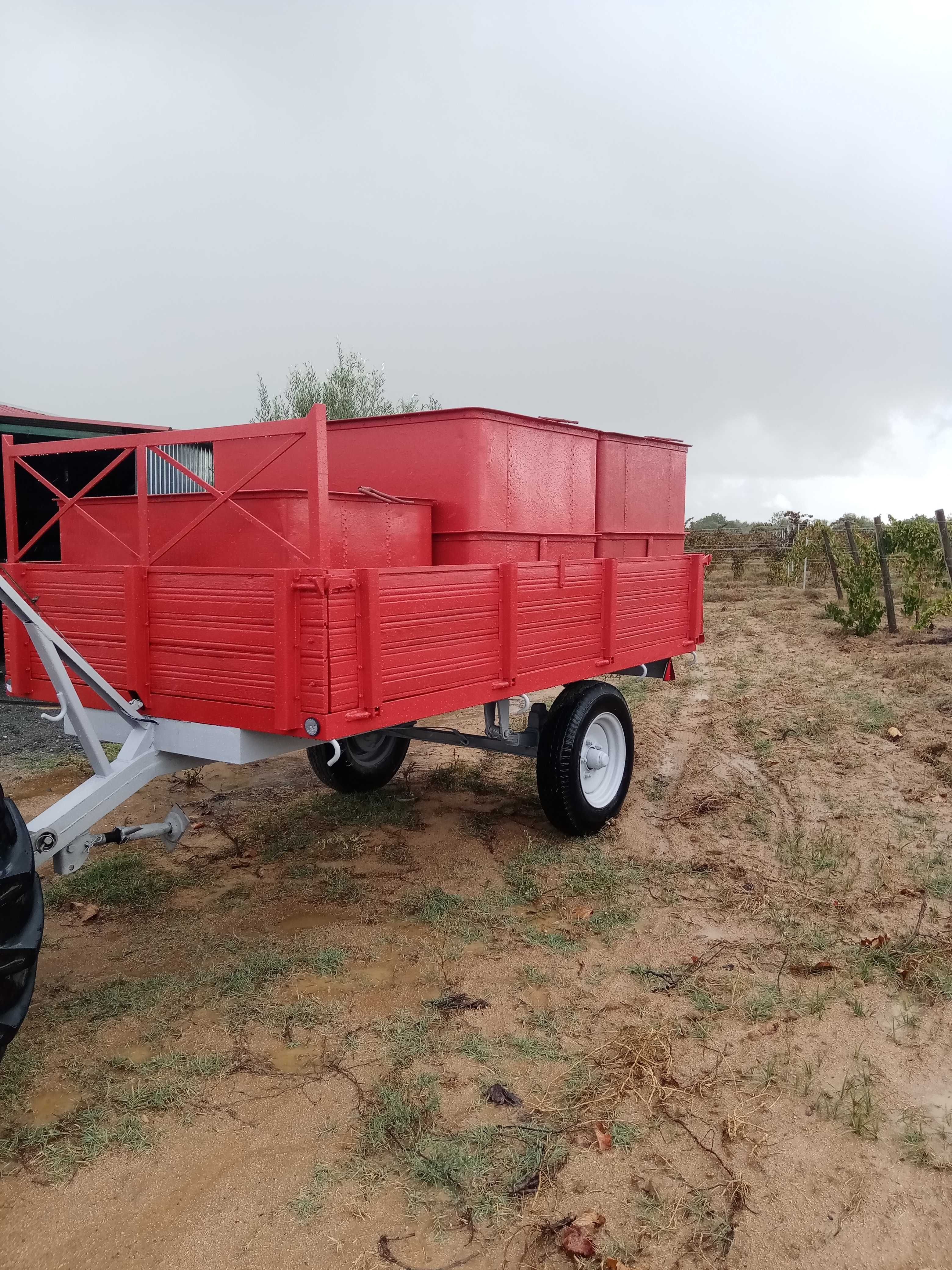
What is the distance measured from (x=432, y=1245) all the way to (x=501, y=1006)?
1.27 meters

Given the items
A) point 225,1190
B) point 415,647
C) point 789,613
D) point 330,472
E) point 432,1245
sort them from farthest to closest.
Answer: point 789,613 → point 330,472 → point 415,647 → point 225,1190 → point 432,1245

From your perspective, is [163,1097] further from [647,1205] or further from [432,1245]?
[647,1205]

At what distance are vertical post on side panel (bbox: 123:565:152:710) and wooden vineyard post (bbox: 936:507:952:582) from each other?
36.7ft

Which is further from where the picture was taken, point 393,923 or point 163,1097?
point 393,923

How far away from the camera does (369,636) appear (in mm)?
3387

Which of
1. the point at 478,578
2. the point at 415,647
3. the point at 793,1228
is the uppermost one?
the point at 478,578

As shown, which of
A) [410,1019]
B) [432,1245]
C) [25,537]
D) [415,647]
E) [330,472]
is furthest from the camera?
[25,537]

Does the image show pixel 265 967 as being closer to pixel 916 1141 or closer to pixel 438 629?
pixel 438 629

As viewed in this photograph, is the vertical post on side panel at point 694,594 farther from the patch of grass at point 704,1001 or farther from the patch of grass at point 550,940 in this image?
the patch of grass at point 704,1001

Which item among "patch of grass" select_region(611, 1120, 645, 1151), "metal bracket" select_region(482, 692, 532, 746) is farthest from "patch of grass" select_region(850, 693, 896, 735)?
"patch of grass" select_region(611, 1120, 645, 1151)

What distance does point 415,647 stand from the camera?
12.2 feet

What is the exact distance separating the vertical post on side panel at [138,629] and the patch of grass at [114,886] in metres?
1.52

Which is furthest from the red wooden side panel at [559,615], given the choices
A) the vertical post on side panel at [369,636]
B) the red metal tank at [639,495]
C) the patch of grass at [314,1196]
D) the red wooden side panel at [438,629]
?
the patch of grass at [314,1196]

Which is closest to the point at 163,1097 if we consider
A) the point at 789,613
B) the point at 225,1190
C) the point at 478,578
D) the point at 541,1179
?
the point at 225,1190
